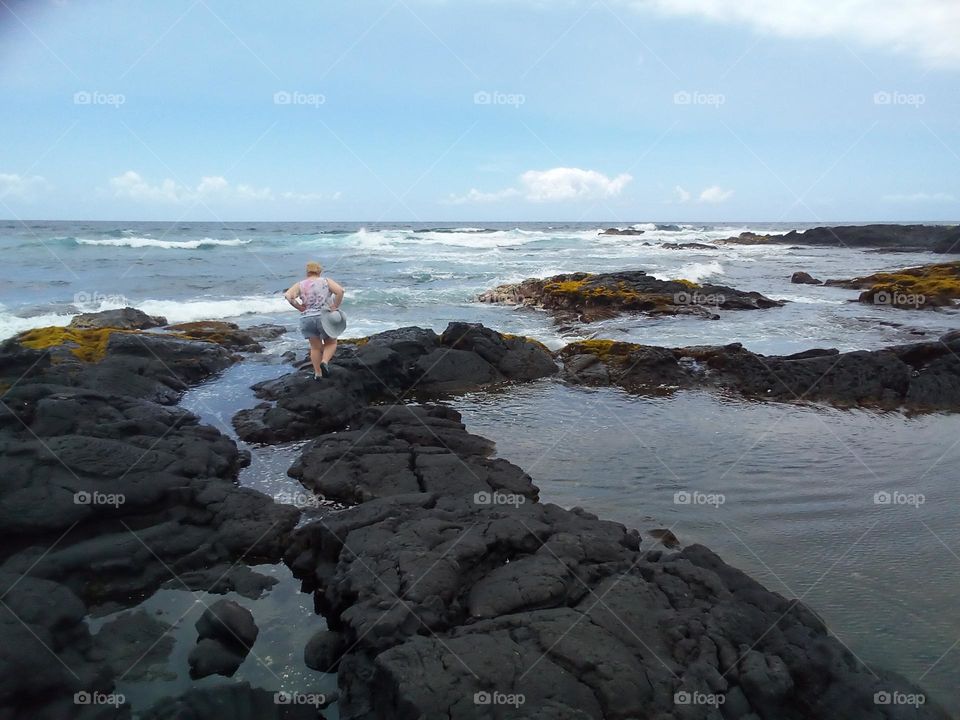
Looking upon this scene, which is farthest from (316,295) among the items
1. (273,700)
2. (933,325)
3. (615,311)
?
(933,325)

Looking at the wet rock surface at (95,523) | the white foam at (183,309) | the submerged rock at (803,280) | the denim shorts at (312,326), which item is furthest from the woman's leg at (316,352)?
the submerged rock at (803,280)

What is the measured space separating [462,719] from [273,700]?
1401 mm

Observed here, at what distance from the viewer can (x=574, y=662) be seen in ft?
13.2

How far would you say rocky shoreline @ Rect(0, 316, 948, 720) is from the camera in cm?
398

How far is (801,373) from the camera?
11672mm

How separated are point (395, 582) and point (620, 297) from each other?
18.0 metres

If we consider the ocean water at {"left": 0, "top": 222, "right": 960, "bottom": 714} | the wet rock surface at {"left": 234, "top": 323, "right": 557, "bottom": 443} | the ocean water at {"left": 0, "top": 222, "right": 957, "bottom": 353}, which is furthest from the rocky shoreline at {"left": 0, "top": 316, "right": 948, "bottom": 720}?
the ocean water at {"left": 0, "top": 222, "right": 957, "bottom": 353}

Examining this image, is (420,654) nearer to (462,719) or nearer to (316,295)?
(462,719)
